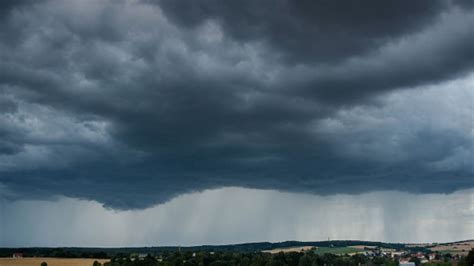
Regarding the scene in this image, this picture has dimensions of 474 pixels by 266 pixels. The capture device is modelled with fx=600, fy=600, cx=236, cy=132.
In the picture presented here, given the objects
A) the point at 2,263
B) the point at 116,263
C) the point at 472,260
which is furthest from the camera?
the point at 116,263

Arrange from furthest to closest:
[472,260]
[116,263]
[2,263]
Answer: [116,263]
[2,263]
[472,260]

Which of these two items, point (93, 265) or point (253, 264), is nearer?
point (93, 265)

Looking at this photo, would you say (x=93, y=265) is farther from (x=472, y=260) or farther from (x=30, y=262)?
(x=472, y=260)

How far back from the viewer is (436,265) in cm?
19388

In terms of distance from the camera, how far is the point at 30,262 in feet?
607

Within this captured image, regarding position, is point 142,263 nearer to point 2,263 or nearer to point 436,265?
point 2,263

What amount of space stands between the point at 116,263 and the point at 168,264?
53.4 feet

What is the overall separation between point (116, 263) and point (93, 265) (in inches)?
388

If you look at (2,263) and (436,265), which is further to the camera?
(436,265)

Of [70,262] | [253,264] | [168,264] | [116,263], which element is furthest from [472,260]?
[70,262]

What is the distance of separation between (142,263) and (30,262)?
34.7 m

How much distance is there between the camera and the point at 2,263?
175750mm

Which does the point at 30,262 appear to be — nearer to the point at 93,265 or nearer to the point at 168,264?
the point at 93,265

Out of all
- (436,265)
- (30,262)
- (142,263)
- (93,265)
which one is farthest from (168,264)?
(436,265)
